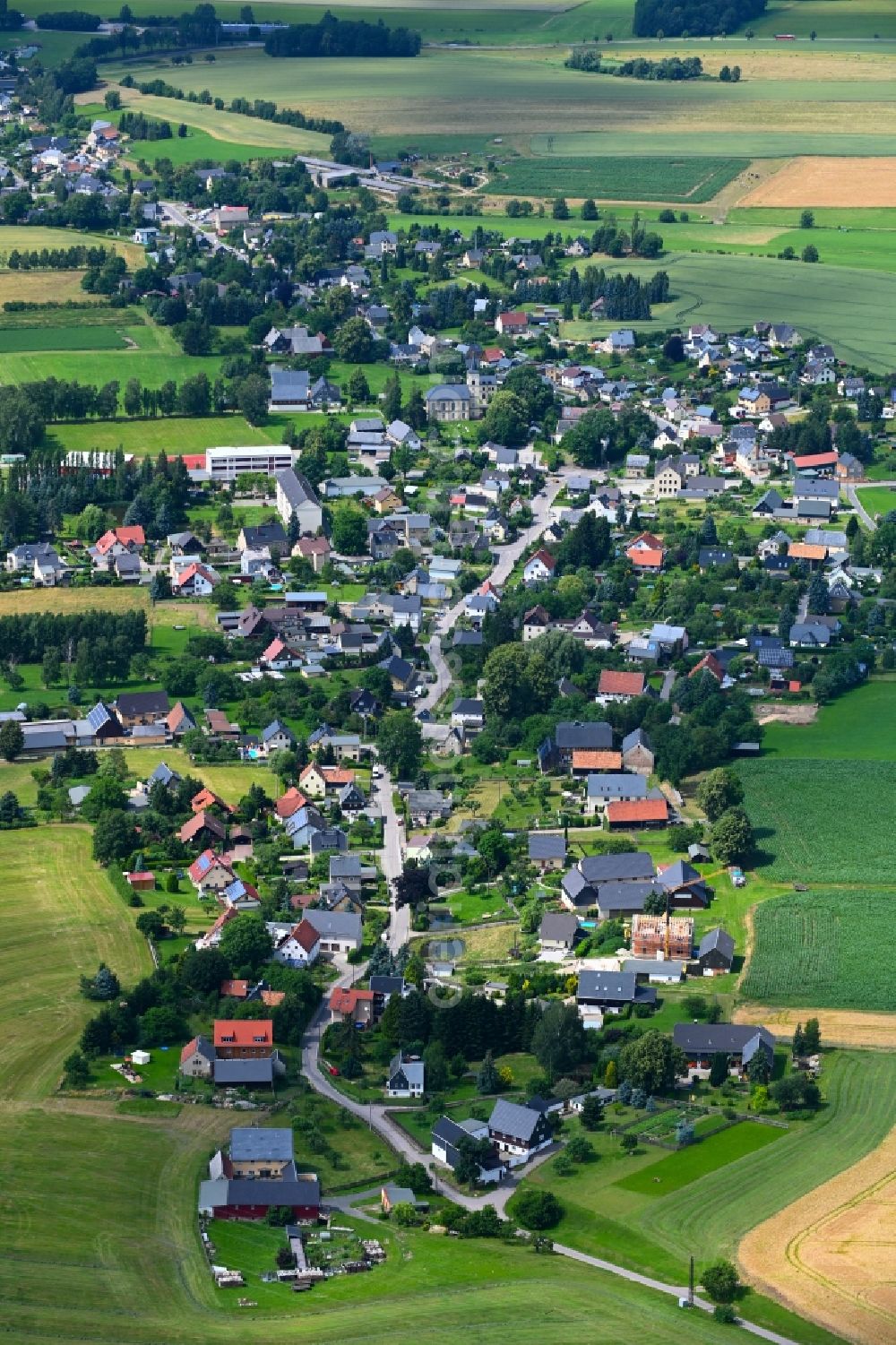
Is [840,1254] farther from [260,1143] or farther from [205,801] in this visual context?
[205,801]

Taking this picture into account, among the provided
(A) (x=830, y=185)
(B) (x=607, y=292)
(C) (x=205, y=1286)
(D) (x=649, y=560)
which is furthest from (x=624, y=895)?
(A) (x=830, y=185)

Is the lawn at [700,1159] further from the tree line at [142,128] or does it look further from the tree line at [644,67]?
the tree line at [644,67]

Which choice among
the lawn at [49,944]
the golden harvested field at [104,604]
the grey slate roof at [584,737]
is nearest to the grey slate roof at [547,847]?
the grey slate roof at [584,737]

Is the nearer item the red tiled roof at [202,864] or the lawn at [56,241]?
the red tiled roof at [202,864]

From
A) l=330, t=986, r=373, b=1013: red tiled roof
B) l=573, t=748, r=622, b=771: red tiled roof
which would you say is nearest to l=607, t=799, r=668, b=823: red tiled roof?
l=573, t=748, r=622, b=771: red tiled roof

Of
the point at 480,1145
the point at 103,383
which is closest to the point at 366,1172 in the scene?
the point at 480,1145

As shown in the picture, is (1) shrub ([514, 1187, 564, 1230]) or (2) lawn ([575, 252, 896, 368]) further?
(2) lawn ([575, 252, 896, 368])

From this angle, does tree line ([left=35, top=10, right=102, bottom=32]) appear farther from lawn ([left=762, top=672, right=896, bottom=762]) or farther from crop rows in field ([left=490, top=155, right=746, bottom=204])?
lawn ([left=762, top=672, right=896, bottom=762])
